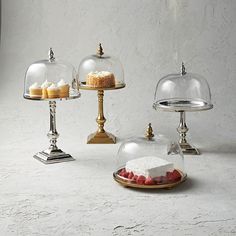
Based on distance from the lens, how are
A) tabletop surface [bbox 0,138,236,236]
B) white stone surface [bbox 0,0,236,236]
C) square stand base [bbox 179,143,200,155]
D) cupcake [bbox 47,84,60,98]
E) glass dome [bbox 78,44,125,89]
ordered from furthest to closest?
white stone surface [bbox 0,0,236,236], glass dome [bbox 78,44,125,89], square stand base [bbox 179,143,200,155], cupcake [bbox 47,84,60,98], tabletop surface [bbox 0,138,236,236]

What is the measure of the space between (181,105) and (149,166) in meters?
0.60

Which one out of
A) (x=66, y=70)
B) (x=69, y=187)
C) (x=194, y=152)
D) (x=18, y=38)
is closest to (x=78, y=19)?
(x=18, y=38)

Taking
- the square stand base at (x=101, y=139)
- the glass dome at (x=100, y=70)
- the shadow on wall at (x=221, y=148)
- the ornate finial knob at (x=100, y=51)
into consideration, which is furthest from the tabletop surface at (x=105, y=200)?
the ornate finial knob at (x=100, y=51)

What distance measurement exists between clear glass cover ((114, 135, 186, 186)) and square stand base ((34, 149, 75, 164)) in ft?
1.16

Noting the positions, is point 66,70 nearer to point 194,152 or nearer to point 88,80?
point 88,80

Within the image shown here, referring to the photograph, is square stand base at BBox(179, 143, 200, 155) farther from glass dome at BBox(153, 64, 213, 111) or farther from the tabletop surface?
glass dome at BBox(153, 64, 213, 111)

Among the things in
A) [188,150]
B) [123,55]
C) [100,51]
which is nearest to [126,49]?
[123,55]

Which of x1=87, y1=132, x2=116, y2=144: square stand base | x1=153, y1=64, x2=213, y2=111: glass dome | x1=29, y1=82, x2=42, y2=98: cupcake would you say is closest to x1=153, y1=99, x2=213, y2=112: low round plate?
x1=153, y1=64, x2=213, y2=111: glass dome

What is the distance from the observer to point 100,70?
2963mm

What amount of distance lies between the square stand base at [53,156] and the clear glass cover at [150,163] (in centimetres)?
35

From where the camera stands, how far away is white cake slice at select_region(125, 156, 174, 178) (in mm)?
2238

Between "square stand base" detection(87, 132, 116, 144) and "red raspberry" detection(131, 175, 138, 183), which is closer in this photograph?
"red raspberry" detection(131, 175, 138, 183)

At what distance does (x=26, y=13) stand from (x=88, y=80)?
63 cm

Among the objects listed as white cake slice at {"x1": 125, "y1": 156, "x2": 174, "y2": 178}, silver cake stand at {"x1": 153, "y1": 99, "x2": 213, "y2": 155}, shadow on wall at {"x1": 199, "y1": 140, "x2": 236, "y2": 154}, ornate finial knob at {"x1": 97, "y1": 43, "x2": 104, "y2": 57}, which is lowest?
shadow on wall at {"x1": 199, "y1": 140, "x2": 236, "y2": 154}
